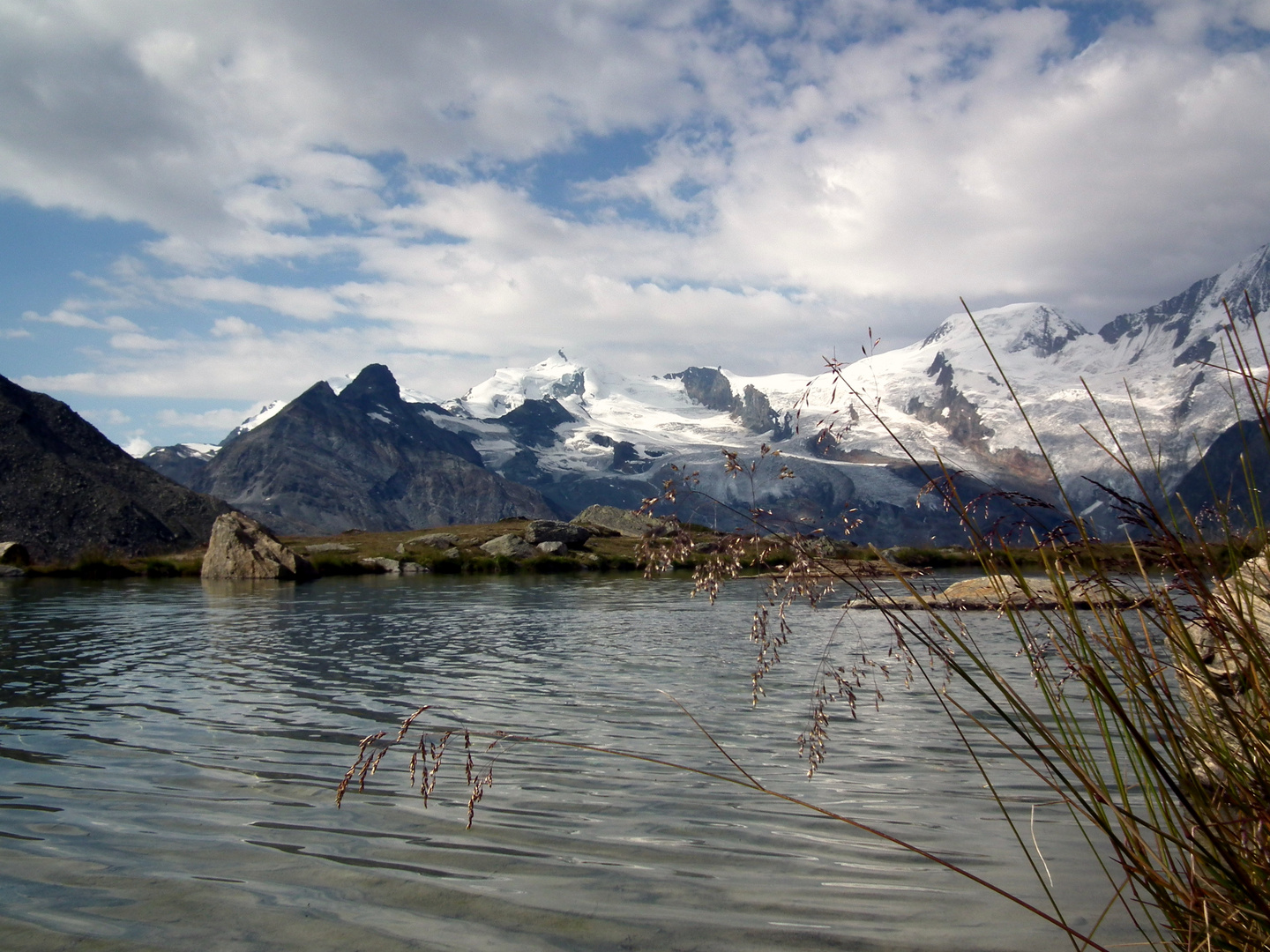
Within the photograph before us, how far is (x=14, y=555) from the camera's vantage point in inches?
1610

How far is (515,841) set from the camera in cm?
516

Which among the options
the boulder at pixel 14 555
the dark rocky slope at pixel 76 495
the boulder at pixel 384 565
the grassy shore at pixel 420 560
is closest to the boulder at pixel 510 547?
the grassy shore at pixel 420 560

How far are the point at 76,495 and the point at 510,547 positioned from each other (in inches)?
1540

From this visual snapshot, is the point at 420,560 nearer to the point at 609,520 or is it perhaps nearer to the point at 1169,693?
the point at 609,520

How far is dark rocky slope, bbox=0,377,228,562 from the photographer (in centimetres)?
6431

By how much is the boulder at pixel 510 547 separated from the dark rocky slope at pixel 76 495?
24.8m

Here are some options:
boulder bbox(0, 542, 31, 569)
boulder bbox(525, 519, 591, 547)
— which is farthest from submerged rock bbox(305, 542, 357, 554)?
boulder bbox(0, 542, 31, 569)

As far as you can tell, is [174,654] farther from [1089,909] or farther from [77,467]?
[77,467]

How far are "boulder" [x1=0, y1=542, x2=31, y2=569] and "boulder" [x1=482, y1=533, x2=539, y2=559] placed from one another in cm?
2370

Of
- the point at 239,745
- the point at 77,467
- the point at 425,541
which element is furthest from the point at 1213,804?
the point at 77,467

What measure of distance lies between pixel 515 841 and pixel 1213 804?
3.74 metres

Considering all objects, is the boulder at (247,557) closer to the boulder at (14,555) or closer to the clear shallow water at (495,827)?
the boulder at (14,555)

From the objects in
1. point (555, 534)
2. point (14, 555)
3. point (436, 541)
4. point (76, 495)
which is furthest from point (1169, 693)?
point (76, 495)

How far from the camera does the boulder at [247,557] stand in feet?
132
